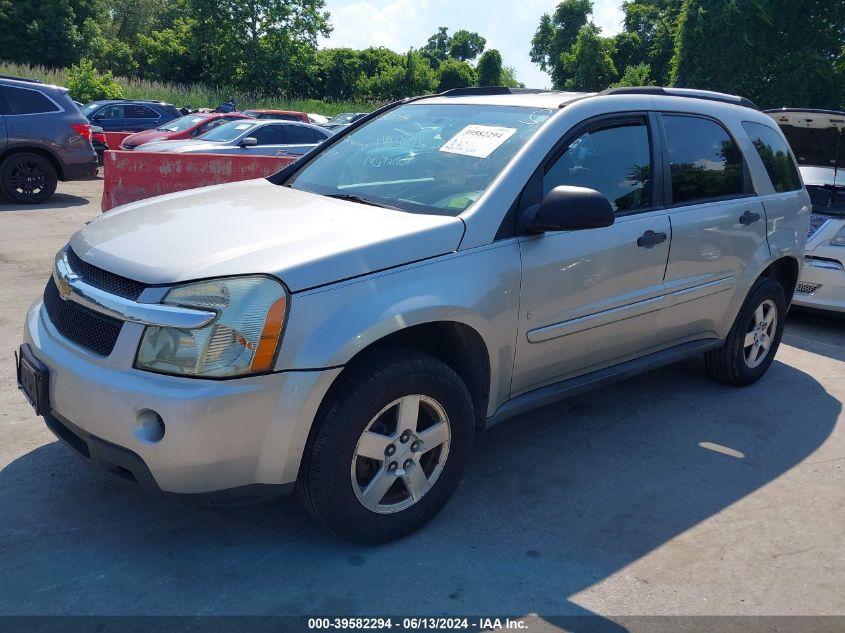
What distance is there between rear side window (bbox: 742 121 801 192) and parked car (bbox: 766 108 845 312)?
1.52 metres

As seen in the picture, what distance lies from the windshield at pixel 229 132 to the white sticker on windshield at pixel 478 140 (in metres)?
10.7

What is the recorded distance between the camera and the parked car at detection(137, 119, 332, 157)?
13.2 meters

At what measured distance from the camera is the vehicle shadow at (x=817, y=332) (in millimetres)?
6449

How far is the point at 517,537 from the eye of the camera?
3.31m

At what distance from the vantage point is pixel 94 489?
3.49 m

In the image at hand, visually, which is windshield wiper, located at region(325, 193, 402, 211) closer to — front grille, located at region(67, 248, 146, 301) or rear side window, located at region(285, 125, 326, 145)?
front grille, located at region(67, 248, 146, 301)

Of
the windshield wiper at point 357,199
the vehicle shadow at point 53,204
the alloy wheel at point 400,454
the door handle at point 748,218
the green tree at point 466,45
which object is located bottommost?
the vehicle shadow at point 53,204

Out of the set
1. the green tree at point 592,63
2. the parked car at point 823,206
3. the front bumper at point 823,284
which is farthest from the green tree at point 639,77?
the front bumper at point 823,284

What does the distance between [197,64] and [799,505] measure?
50051 mm

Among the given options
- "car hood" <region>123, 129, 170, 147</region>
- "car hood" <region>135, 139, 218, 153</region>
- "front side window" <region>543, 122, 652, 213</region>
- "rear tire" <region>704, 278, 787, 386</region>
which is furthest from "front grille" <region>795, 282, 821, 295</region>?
"car hood" <region>123, 129, 170, 147</region>

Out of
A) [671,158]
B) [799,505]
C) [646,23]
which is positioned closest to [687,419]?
[799,505]

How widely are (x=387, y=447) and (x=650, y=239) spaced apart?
1849 millimetres

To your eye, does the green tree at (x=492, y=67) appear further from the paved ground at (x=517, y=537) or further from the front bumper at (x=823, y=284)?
the paved ground at (x=517, y=537)

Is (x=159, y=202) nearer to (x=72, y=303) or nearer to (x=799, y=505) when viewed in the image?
(x=72, y=303)
